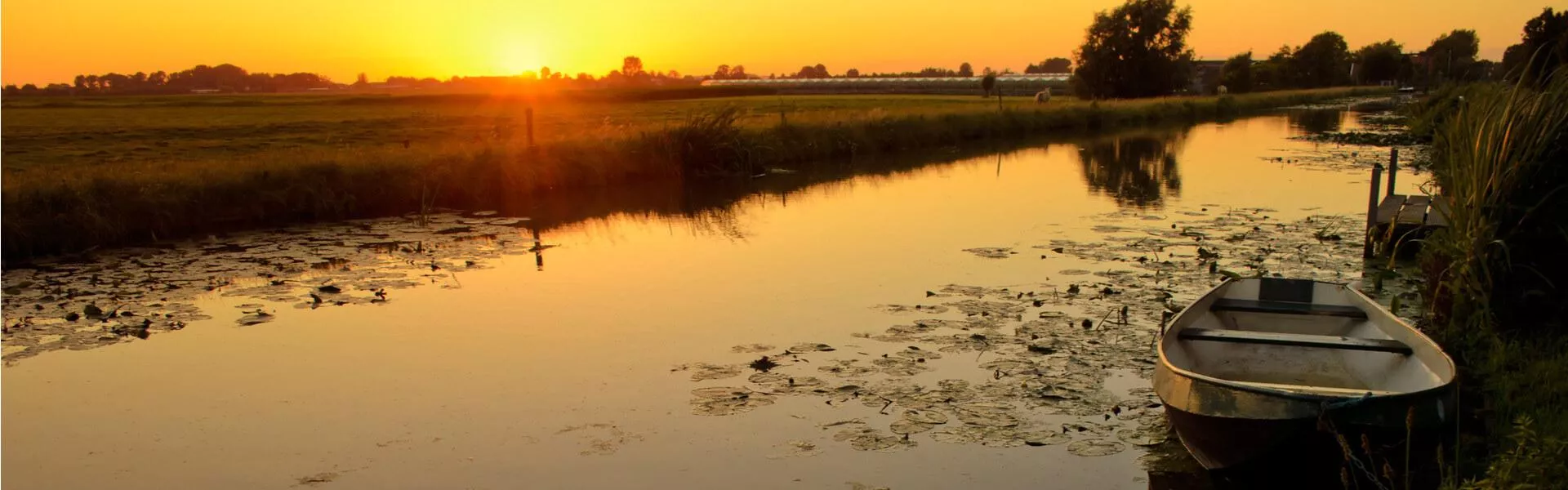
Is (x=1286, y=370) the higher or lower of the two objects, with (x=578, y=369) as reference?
higher

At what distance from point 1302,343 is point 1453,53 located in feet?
480

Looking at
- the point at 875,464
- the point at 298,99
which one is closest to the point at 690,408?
the point at 875,464

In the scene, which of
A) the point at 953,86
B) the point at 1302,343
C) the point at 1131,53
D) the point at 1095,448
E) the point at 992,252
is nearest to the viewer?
the point at 1095,448

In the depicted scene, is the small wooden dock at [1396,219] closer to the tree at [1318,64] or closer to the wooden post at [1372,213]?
the wooden post at [1372,213]

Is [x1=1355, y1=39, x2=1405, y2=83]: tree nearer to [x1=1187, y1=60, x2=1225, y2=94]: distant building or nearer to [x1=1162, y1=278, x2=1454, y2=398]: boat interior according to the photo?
[x1=1187, y1=60, x2=1225, y2=94]: distant building

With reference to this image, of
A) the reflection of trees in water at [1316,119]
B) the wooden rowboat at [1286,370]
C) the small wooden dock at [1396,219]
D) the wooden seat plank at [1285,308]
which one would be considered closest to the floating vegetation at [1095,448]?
the wooden rowboat at [1286,370]

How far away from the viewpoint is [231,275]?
1344 cm

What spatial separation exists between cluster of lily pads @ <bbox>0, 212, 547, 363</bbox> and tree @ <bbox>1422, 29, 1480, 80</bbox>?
4186 inches

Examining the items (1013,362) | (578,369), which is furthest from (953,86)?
(578,369)

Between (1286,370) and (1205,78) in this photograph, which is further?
(1205,78)

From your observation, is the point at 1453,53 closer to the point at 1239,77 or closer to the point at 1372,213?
the point at 1239,77

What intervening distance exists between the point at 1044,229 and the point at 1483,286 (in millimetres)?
8331

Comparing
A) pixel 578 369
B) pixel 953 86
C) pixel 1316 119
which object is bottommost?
pixel 578 369

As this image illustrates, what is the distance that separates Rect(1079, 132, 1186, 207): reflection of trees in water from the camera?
69.8 feet
